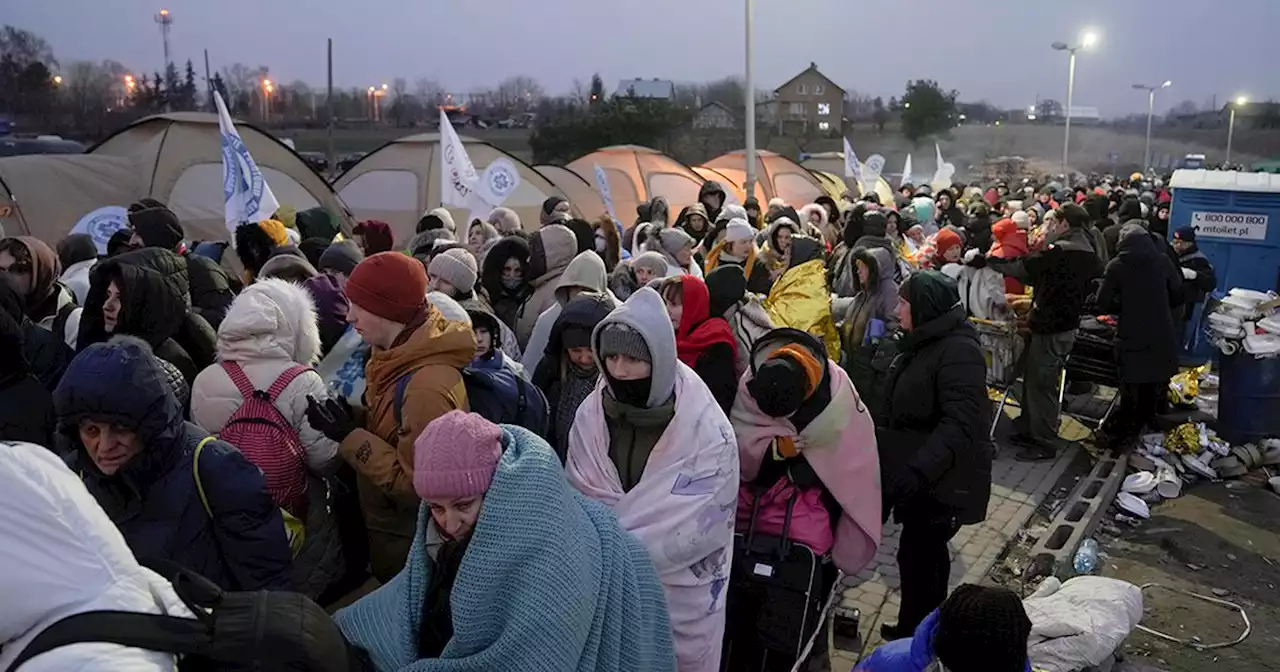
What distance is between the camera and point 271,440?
297 cm

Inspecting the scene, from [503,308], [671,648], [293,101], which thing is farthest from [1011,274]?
[293,101]

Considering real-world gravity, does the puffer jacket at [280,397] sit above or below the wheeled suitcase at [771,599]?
above

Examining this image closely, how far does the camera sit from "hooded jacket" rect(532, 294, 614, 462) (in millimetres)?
3982

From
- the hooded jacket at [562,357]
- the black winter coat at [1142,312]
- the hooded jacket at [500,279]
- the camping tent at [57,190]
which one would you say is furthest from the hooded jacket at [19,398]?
the camping tent at [57,190]

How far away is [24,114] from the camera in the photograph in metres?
45.6

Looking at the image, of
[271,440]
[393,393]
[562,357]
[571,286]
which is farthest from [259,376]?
[571,286]

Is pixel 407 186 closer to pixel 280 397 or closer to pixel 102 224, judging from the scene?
pixel 102 224

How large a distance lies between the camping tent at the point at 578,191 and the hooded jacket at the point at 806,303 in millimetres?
10265

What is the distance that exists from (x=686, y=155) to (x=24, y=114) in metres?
34.7

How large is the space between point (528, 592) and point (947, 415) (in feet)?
8.31

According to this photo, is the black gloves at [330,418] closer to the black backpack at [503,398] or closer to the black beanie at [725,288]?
the black backpack at [503,398]

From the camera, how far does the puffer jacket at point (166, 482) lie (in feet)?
7.50

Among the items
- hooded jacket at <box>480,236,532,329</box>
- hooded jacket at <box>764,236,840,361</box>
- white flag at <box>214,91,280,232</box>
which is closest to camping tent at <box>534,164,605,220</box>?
white flag at <box>214,91,280,232</box>

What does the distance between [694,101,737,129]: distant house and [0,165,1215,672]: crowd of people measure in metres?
56.7
